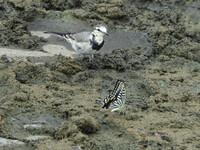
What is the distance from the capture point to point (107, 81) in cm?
666

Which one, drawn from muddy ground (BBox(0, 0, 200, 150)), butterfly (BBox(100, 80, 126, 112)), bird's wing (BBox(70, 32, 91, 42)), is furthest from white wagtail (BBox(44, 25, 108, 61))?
butterfly (BBox(100, 80, 126, 112))

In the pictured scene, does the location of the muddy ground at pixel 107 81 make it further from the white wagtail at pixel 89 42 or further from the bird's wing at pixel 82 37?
the bird's wing at pixel 82 37

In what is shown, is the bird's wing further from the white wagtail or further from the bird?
the bird

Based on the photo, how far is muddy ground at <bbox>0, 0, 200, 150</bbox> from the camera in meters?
4.91

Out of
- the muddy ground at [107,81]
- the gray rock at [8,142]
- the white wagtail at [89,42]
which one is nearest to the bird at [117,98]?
the muddy ground at [107,81]

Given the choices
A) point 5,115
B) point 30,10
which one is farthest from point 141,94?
point 30,10

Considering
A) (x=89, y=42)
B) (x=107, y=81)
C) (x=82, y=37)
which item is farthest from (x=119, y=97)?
(x=82, y=37)

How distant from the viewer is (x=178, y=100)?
6145 millimetres

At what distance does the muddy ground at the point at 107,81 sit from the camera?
4914 mm

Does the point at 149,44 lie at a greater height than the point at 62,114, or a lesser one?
greater

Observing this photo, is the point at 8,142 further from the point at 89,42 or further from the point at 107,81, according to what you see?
the point at 89,42

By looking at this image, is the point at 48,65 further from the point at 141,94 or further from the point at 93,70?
the point at 141,94

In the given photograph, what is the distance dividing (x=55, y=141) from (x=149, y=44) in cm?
368

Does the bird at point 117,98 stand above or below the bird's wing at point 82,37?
below
